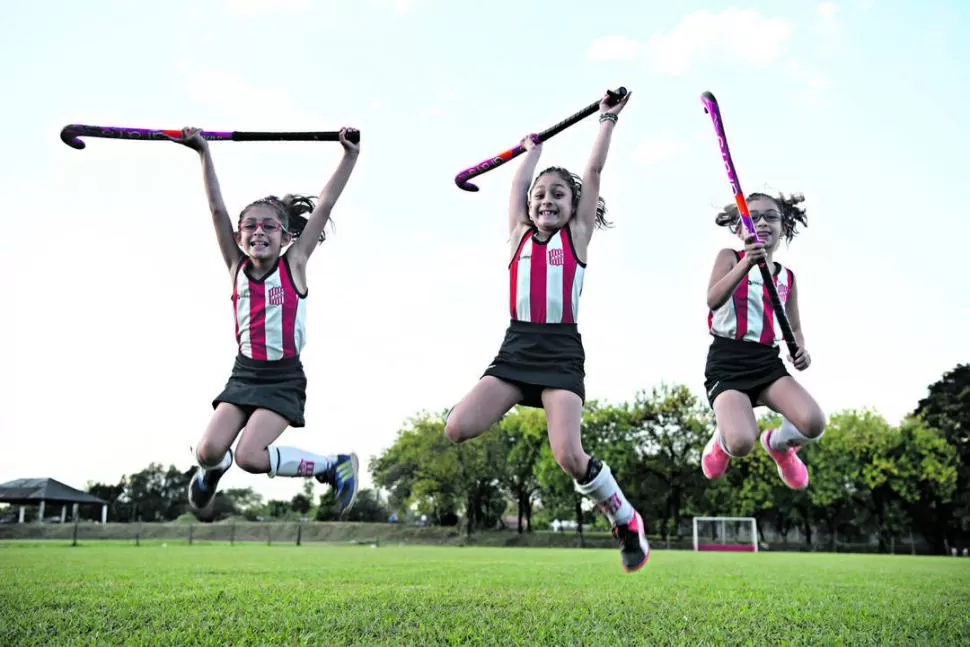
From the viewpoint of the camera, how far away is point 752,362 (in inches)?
274

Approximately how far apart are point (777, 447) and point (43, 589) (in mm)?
8095

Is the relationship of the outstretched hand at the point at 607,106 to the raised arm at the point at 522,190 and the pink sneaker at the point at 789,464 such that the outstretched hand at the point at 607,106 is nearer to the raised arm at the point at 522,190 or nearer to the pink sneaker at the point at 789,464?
the raised arm at the point at 522,190

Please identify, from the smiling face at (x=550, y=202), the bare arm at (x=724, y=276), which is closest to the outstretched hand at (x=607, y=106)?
the smiling face at (x=550, y=202)

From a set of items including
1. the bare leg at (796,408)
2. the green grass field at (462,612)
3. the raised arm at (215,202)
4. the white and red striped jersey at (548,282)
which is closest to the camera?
the green grass field at (462,612)

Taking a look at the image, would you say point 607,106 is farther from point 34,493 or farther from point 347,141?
point 34,493

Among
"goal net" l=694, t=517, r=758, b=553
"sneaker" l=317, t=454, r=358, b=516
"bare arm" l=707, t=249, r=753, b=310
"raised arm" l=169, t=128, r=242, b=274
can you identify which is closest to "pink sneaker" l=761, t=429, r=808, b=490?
"bare arm" l=707, t=249, r=753, b=310

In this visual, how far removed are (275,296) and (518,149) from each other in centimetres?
257

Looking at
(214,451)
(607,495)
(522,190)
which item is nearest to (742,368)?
(607,495)

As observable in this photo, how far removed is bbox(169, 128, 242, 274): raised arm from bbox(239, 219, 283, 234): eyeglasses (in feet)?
0.43

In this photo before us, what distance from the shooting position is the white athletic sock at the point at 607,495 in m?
5.98

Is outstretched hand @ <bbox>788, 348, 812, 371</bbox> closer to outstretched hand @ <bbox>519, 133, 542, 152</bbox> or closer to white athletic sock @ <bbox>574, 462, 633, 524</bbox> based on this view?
white athletic sock @ <bbox>574, 462, 633, 524</bbox>

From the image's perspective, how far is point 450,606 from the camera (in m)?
7.20

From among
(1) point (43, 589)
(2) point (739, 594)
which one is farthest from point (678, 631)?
(1) point (43, 589)

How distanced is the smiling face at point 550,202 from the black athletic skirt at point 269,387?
253cm
